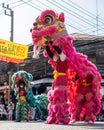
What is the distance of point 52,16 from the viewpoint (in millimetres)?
12555

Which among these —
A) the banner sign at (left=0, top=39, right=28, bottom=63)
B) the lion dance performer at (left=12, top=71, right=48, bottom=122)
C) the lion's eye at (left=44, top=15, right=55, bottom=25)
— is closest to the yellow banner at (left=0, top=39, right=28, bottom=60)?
the banner sign at (left=0, top=39, right=28, bottom=63)

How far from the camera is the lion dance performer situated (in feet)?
52.2

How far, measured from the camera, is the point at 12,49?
2489cm

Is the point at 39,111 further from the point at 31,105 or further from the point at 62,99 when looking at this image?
the point at 62,99

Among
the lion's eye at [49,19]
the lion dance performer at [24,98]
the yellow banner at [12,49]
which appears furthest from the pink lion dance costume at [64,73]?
the yellow banner at [12,49]

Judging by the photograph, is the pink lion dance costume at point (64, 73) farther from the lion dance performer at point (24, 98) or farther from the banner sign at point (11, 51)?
the banner sign at point (11, 51)

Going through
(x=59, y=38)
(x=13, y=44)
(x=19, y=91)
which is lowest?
(x=19, y=91)

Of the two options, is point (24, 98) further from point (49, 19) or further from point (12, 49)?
point (12, 49)

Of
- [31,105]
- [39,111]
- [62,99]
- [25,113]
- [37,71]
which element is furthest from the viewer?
[37,71]

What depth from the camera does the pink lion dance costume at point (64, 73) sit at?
12.1 metres

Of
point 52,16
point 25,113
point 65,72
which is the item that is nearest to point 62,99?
point 65,72

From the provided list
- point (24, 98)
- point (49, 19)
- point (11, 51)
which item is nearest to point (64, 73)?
point (49, 19)

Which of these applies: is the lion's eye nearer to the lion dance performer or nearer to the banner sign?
the lion dance performer

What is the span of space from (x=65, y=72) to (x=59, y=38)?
43.7 inches
